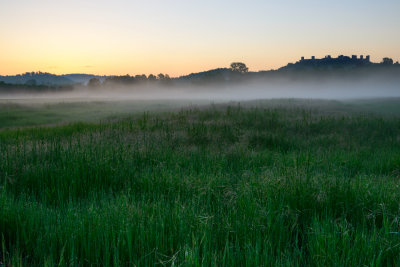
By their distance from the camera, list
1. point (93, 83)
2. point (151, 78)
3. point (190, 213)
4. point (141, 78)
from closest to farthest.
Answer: point (190, 213), point (93, 83), point (141, 78), point (151, 78)

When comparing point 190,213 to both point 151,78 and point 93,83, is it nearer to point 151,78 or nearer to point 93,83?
point 151,78

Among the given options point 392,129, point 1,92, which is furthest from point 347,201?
point 1,92

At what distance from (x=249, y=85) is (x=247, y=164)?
166m

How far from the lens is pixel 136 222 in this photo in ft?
9.02

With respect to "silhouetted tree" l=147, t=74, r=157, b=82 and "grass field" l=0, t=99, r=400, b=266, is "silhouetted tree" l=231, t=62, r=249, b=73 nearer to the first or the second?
"silhouetted tree" l=147, t=74, r=157, b=82

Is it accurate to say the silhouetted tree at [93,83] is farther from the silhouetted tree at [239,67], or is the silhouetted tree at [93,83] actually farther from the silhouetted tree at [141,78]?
the silhouetted tree at [239,67]

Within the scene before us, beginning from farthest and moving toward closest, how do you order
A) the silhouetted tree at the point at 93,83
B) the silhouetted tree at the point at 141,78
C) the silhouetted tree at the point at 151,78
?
the silhouetted tree at the point at 151,78
the silhouetted tree at the point at 141,78
the silhouetted tree at the point at 93,83

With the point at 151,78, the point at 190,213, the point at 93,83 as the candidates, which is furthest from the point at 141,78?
the point at 190,213

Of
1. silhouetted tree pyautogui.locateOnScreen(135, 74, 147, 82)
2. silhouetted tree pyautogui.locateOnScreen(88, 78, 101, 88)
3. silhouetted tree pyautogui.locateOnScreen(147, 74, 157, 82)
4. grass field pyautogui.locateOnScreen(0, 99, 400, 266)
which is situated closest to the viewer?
grass field pyautogui.locateOnScreen(0, 99, 400, 266)

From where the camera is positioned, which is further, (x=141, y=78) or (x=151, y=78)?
(x=151, y=78)

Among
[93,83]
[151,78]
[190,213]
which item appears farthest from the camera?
[151,78]

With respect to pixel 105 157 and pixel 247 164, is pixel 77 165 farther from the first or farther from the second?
pixel 247 164

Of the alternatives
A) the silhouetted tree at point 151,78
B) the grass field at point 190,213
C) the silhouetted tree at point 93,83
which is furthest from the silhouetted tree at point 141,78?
the grass field at point 190,213

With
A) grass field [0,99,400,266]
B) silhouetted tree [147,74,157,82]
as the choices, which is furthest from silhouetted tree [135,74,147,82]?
grass field [0,99,400,266]
